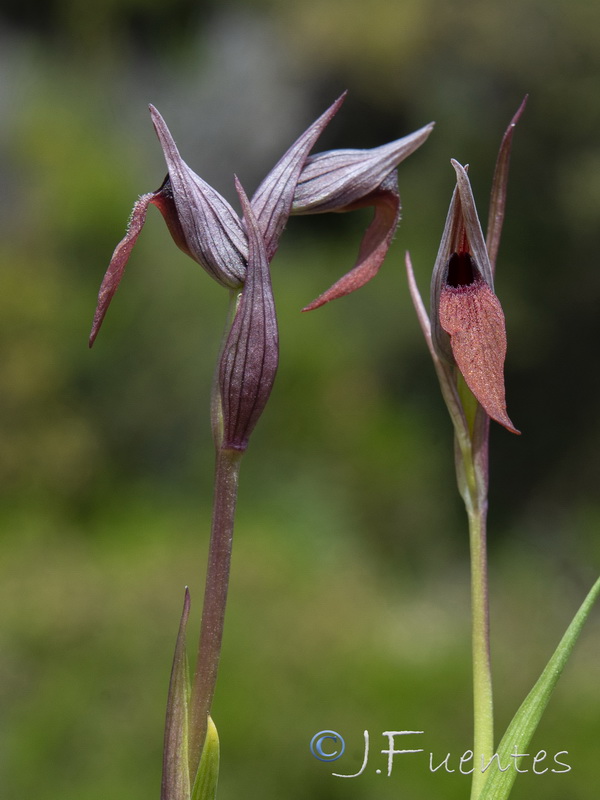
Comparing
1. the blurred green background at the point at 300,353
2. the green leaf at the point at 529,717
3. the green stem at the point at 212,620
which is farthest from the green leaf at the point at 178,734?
the blurred green background at the point at 300,353

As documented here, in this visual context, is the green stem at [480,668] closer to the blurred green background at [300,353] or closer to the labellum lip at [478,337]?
the labellum lip at [478,337]

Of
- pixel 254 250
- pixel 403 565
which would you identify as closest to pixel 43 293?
pixel 403 565

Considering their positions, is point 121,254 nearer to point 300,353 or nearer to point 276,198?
point 276,198

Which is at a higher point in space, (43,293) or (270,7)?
(270,7)

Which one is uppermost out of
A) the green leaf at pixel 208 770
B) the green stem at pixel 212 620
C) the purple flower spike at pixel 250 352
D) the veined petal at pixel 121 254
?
the veined petal at pixel 121 254

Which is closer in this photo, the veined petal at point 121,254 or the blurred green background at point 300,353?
the veined petal at point 121,254

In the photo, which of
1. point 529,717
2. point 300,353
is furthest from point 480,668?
point 300,353

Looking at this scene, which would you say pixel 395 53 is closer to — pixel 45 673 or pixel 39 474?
pixel 39 474

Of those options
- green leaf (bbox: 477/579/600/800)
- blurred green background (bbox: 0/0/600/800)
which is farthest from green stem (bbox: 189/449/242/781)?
blurred green background (bbox: 0/0/600/800)
